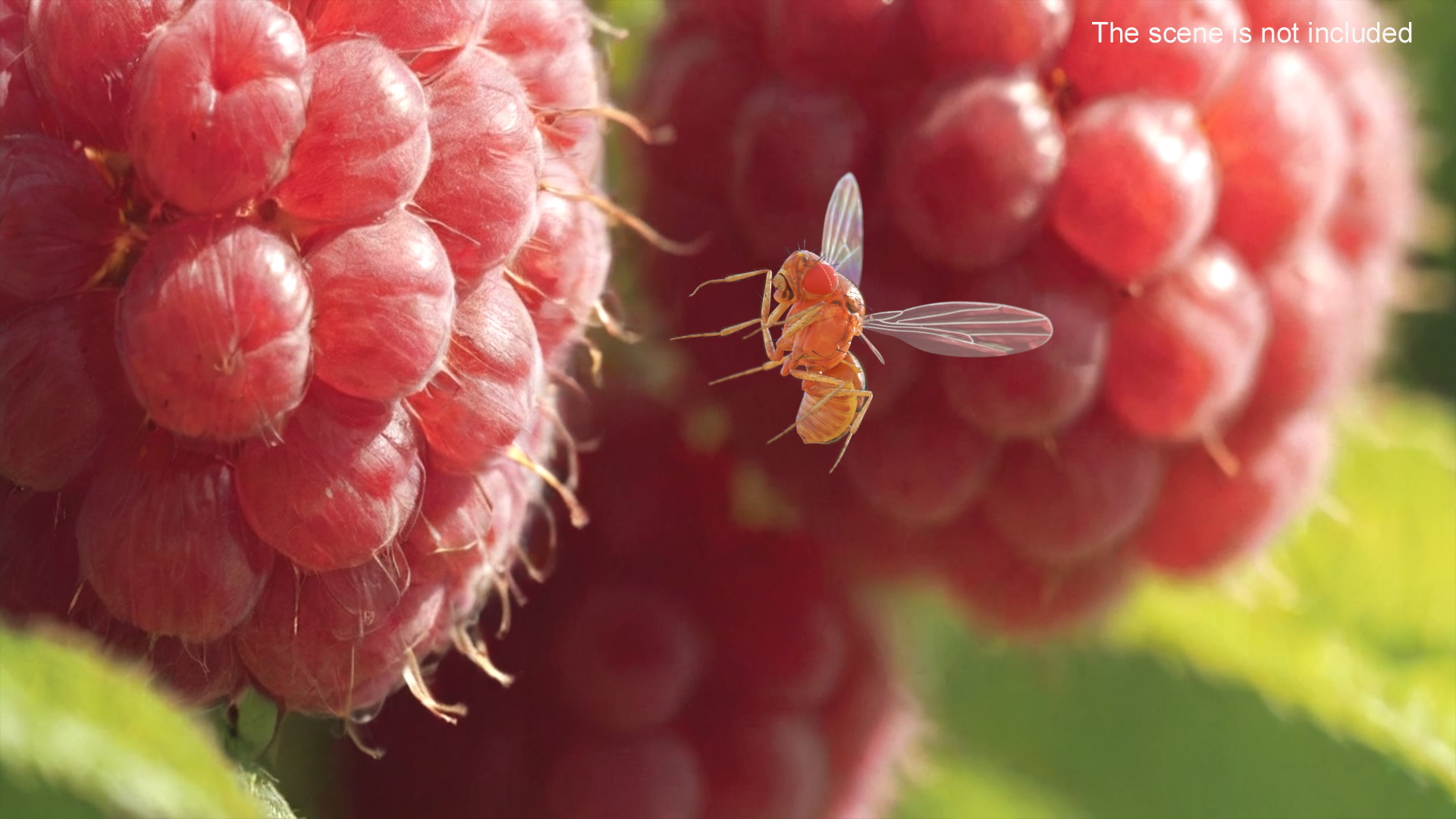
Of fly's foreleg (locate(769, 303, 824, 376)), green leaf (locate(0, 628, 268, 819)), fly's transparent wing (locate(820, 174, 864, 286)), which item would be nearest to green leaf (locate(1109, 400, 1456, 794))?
fly's transparent wing (locate(820, 174, 864, 286))

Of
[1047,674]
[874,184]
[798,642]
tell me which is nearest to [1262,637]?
[1047,674]

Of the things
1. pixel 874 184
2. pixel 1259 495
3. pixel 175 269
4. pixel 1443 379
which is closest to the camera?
pixel 175 269

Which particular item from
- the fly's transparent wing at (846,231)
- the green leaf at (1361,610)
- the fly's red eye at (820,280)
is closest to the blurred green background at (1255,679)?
the green leaf at (1361,610)

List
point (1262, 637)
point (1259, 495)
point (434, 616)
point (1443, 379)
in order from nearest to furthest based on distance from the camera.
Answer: point (434, 616), point (1259, 495), point (1262, 637), point (1443, 379)

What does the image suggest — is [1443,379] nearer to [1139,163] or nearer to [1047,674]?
[1047,674]

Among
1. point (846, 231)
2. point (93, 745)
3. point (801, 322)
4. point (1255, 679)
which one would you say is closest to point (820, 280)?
point (801, 322)

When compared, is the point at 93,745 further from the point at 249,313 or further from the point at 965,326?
the point at 965,326

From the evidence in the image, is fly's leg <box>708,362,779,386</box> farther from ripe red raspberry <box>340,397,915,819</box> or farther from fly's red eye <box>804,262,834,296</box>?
fly's red eye <box>804,262,834,296</box>
